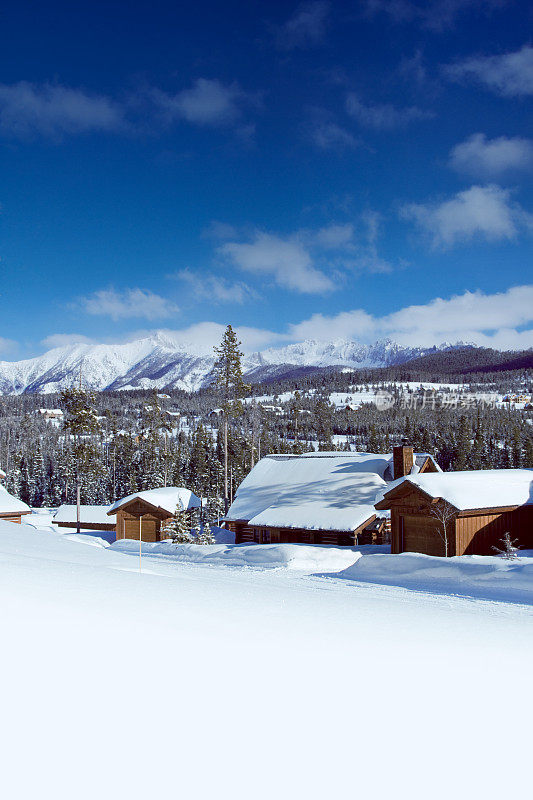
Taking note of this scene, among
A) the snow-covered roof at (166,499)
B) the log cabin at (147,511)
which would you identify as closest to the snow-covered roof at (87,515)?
the log cabin at (147,511)

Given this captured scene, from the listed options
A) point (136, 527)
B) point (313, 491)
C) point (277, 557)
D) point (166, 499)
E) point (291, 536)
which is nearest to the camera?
point (277, 557)

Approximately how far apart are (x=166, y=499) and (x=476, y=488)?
19720 mm

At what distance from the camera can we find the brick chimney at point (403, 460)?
1036 inches

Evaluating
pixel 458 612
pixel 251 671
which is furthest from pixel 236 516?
pixel 251 671

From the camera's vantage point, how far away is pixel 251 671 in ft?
12.8

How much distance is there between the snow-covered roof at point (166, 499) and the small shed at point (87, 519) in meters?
11.7

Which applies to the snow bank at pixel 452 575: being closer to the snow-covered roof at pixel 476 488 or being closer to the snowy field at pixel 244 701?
the snow-covered roof at pixel 476 488

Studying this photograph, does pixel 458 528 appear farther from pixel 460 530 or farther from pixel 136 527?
pixel 136 527

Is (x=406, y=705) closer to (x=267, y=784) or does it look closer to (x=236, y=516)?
(x=267, y=784)

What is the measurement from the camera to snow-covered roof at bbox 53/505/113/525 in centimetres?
4484

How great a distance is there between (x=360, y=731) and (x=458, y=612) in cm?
477

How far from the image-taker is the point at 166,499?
1321 inches

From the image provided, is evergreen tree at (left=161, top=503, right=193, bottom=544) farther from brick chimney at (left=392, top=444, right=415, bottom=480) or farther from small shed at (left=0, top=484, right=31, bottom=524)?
brick chimney at (left=392, top=444, right=415, bottom=480)

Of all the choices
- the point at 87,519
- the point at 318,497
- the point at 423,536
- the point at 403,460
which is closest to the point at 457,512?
the point at 423,536
